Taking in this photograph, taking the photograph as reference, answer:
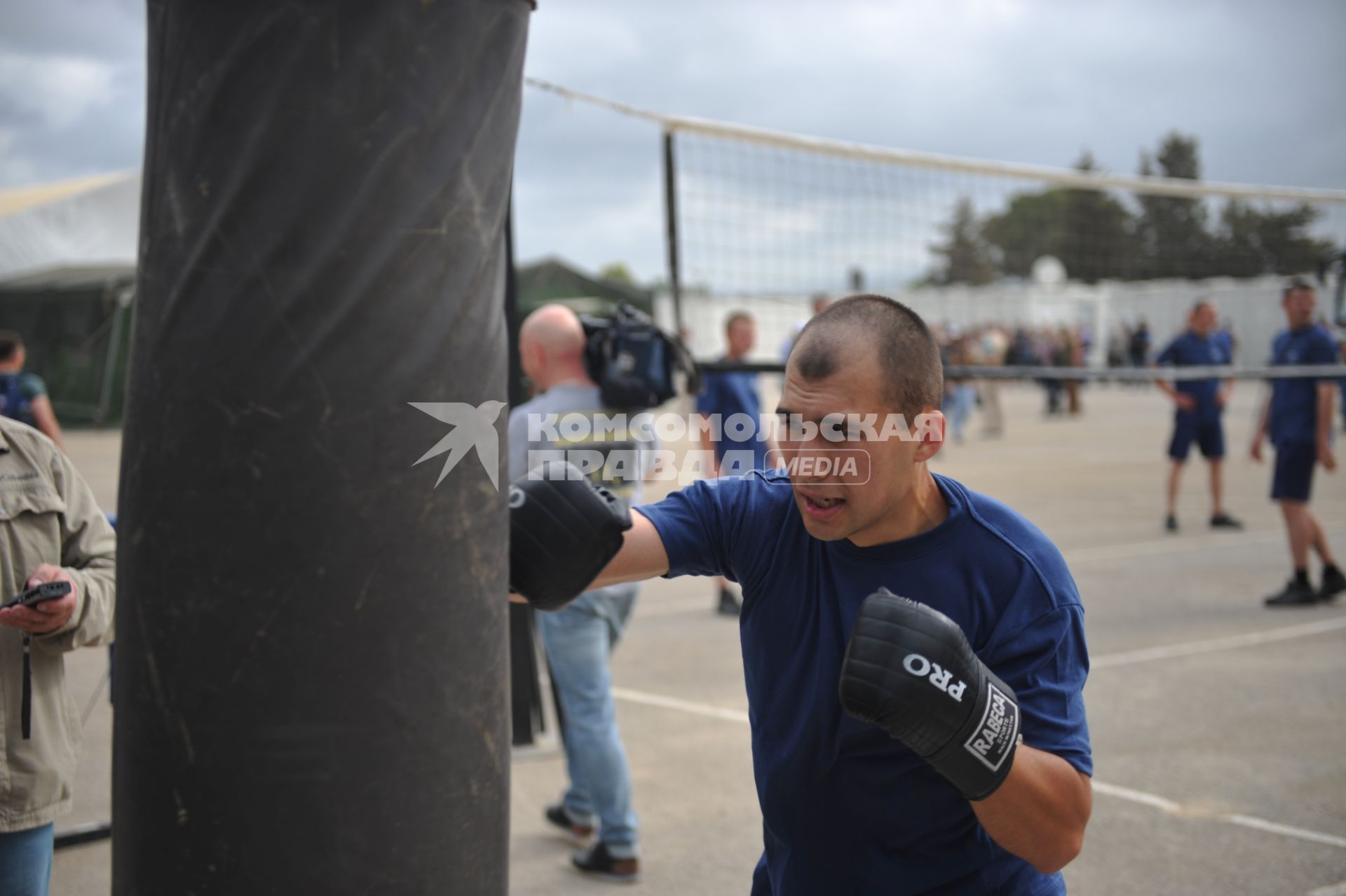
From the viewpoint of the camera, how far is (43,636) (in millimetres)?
2459

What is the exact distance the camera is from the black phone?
2.33 m

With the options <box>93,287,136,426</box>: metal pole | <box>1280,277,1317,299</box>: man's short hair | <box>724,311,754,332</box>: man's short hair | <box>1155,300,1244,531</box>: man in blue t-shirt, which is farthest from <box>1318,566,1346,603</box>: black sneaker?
<box>93,287,136,426</box>: metal pole

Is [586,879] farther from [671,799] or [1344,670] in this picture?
[1344,670]

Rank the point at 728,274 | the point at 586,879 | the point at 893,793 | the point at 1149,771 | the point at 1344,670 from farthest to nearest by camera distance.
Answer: the point at 728,274, the point at 1344,670, the point at 1149,771, the point at 586,879, the point at 893,793

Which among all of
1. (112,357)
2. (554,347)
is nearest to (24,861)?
(554,347)

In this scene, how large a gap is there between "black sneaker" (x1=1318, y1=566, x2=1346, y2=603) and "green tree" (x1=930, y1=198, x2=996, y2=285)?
12.0 ft

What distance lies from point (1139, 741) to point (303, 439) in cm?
478

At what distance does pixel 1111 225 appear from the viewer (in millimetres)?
14391

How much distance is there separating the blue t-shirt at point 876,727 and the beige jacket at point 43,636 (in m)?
1.53

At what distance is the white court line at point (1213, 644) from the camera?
21.0 feet

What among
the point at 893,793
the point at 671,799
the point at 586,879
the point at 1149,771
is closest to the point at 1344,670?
the point at 1149,771

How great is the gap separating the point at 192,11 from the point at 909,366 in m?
1.22

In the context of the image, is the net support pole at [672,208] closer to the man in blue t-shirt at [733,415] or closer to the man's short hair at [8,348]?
the man in blue t-shirt at [733,415]

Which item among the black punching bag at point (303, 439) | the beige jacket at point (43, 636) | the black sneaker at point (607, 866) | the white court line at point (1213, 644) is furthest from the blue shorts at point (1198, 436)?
the black punching bag at point (303, 439)
